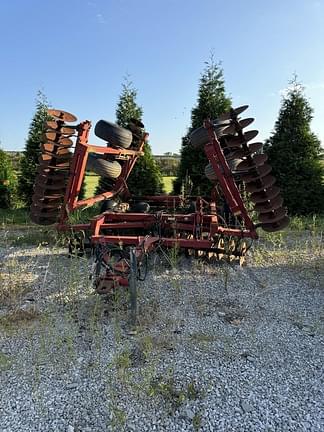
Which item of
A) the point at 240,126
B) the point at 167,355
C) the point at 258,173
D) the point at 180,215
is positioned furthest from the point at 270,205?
the point at 167,355

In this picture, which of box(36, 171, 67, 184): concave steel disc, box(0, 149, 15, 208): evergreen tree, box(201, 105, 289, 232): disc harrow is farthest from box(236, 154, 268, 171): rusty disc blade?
box(0, 149, 15, 208): evergreen tree

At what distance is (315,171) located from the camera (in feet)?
26.1

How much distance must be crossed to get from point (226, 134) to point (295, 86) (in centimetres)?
485

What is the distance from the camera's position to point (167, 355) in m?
2.62

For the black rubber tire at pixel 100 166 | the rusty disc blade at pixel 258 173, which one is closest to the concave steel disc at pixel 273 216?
the rusty disc blade at pixel 258 173

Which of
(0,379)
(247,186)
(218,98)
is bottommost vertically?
(0,379)

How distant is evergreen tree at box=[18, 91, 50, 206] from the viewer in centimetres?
930

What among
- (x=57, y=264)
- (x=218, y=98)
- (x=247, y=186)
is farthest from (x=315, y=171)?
(x=57, y=264)

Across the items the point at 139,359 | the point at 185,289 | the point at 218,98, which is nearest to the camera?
the point at 139,359

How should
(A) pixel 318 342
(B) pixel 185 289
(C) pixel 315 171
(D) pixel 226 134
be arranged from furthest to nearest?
(C) pixel 315 171 < (D) pixel 226 134 < (B) pixel 185 289 < (A) pixel 318 342

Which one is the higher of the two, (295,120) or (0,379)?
(295,120)

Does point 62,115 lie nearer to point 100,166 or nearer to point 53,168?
point 53,168

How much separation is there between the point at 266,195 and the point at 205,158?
4.07 m

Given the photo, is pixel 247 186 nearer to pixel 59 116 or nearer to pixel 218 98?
pixel 59 116
